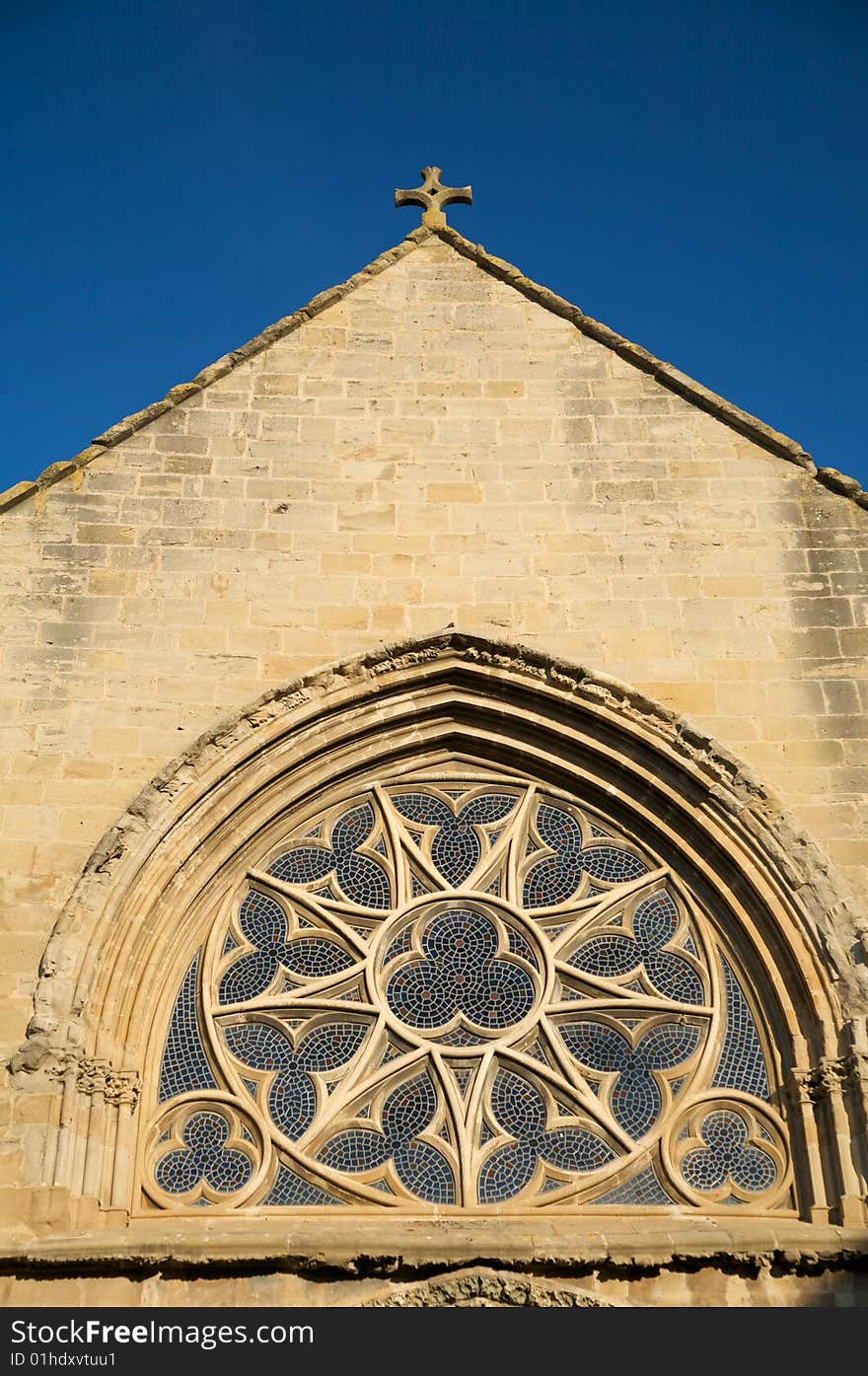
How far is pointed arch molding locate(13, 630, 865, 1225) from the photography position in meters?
8.93

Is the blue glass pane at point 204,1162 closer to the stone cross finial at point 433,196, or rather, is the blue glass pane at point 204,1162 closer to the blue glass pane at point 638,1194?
the blue glass pane at point 638,1194

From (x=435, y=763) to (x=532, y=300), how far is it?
11.2ft

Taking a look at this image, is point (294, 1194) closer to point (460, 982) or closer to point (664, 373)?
point (460, 982)

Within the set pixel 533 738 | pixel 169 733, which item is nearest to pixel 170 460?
pixel 169 733

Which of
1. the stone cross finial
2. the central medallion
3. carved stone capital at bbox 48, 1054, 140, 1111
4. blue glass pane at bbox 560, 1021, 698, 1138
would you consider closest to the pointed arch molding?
→ carved stone capital at bbox 48, 1054, 140, 1111

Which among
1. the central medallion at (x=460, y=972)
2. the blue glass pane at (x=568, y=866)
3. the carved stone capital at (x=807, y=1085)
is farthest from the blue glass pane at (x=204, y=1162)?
the carved stone capital at (x=807, y=1085)

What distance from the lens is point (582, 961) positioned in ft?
32.2

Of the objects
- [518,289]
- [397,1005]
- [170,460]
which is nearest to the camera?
[397,1005]

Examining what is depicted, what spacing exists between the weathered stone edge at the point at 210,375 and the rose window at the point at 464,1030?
104 inches

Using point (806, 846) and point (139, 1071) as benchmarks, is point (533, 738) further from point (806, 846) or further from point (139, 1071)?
point (139, 1071)

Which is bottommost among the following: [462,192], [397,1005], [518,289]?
[397,1005]

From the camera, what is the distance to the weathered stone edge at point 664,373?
11.1 m
